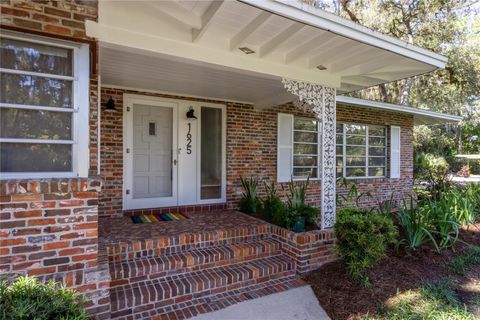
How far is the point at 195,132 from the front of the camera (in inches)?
215

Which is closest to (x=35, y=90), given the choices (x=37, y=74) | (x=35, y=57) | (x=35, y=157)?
(x=37, y=74)

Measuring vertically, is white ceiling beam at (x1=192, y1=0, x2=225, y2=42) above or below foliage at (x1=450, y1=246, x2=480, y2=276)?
above

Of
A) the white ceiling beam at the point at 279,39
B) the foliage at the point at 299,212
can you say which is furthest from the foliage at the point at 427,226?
the white ceiling beam at the point at 279,39

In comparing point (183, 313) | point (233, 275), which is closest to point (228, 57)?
point (233, 275)

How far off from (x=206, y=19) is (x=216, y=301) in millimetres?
2854

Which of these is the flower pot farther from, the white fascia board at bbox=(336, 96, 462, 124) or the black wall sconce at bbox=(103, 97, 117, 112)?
the black wall sconce at bbox=(103, 97, 117, 112)

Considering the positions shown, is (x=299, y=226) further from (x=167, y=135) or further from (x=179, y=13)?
(x=179, y=13)

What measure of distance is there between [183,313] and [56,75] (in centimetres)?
241

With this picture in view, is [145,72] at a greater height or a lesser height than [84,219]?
greater

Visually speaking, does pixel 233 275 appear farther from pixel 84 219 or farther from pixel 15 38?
pixel 15 38

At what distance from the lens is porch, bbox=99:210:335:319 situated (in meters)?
2.84

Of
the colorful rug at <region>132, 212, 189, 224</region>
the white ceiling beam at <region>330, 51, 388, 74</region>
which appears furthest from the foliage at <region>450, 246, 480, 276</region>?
the colorful rug at <region>132, 212, 189, 224</region>

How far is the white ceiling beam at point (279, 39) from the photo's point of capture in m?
2.93

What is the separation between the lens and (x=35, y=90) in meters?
2.28
